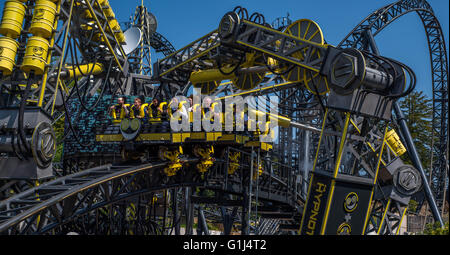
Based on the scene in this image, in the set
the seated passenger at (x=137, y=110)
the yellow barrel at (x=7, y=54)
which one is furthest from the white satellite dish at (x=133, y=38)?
the yellow barrel at (x=7, y=54)

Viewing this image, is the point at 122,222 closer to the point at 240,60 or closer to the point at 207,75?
the point at 207,75

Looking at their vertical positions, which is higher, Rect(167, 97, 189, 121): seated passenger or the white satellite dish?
the white satellite dish

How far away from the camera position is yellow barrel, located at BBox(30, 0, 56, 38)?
14.0 metres

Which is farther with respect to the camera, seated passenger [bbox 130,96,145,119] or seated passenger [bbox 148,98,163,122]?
seated passenger [bbox 130,96,145,119]

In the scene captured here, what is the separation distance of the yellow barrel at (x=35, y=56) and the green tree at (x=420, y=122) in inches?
1295

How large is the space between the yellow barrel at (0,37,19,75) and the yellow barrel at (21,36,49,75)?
1.10 ft

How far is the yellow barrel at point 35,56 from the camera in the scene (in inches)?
540

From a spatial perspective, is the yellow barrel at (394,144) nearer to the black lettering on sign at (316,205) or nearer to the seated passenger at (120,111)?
the black lettering on sign at (316,205)

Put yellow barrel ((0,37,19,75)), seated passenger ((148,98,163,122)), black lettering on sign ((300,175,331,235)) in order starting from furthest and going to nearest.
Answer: seated passenger ((148,98,163,122)) < yellow barrel ((0,37,19,75)) < black lettering on sign ((300,175,331,235))

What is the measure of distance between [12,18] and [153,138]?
5.55 m

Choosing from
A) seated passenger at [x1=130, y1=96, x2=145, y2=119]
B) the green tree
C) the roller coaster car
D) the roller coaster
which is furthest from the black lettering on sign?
the green tree

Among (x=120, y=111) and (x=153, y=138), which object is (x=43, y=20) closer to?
(x=120, y=111)

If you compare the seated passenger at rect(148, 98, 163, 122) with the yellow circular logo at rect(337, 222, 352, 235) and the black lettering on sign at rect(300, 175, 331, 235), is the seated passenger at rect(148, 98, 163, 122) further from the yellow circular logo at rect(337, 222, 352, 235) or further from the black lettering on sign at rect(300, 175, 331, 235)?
the yellow circular logo at rect(337, 222, 352, 235)
